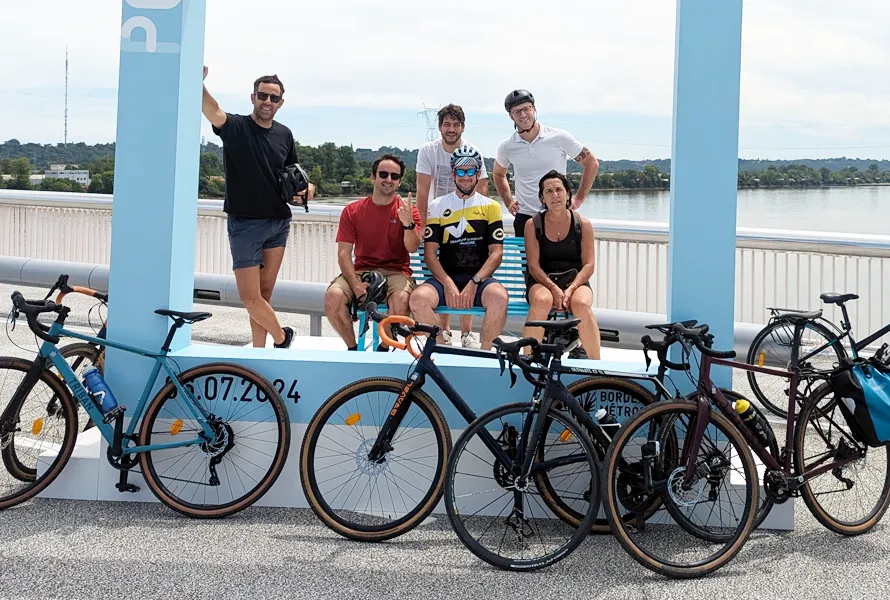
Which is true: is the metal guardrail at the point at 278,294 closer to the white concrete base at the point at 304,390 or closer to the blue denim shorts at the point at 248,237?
the blue denim shorts at the point at 248,237

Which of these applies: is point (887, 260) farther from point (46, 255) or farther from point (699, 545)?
point (46, 255)

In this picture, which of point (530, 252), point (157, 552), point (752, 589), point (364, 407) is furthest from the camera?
point (530, 252)

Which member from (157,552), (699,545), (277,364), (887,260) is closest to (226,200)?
(277,364)

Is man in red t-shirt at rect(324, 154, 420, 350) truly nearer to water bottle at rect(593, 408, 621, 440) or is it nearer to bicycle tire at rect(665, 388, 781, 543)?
water bottle at rect(593, 408, 621, 440)

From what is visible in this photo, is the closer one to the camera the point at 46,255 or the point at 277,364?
the point at 277,364

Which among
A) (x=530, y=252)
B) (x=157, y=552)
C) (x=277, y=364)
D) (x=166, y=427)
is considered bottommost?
(x=157, y=552)

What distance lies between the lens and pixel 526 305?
648 centimetres

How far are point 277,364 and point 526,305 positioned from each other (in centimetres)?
213

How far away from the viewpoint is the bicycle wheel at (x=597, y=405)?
175 inches

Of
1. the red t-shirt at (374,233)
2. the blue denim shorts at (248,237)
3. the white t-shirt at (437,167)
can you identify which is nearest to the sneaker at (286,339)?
the blue denim shorts at (248,237)

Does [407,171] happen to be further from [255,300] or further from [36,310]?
[36,310]

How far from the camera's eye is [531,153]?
6637 millimetres

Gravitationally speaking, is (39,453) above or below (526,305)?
below

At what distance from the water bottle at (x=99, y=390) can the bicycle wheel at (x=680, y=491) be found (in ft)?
7.63
